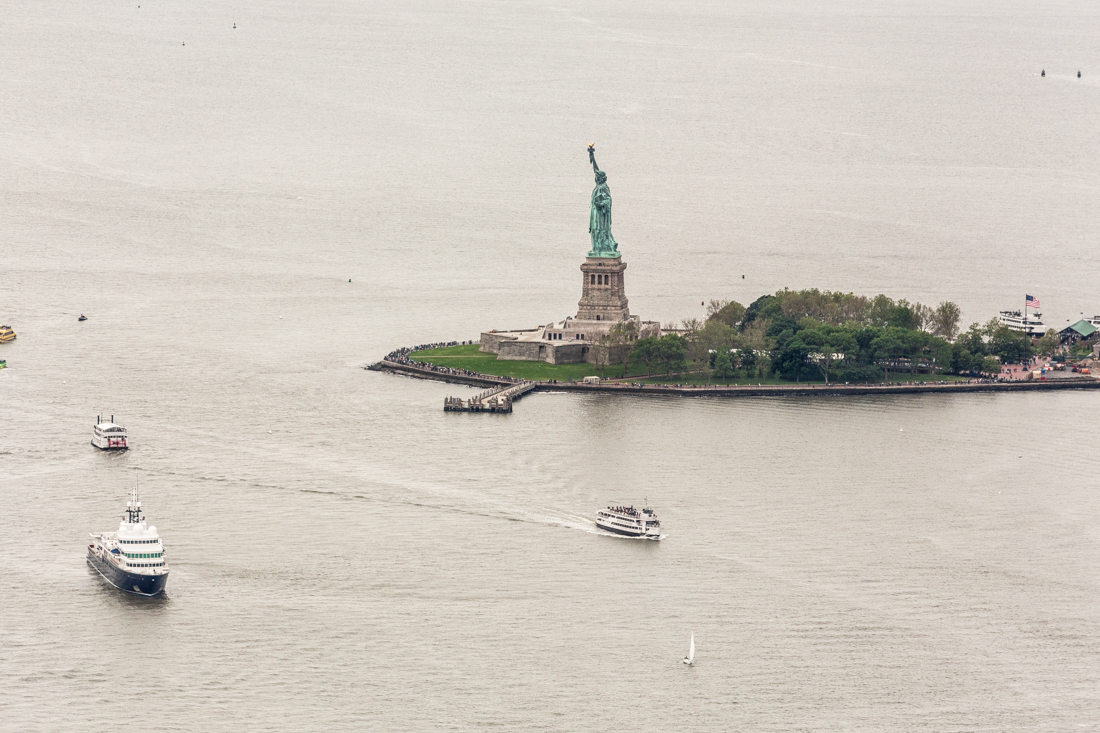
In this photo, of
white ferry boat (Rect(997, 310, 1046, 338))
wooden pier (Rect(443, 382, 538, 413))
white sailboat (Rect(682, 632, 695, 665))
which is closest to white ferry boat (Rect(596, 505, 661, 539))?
white sailboat (Rect(682, 632, 695, 665))

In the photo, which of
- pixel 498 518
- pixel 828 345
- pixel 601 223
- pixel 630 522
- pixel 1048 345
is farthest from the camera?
pixel 601 223

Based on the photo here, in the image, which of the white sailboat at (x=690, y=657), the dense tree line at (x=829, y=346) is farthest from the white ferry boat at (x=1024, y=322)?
the white sailboat at (x=690, y=657)

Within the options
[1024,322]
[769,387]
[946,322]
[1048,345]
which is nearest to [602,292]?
[769,387]

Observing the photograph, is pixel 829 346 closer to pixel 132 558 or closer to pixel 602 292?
pixel 602 292

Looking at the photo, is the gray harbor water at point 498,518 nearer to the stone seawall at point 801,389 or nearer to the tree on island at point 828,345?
the stone seawall at point 801,389

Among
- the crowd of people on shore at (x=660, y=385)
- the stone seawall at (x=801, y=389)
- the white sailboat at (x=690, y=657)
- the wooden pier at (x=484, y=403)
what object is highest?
the crowd of people on shore at (x=660, y=385)
